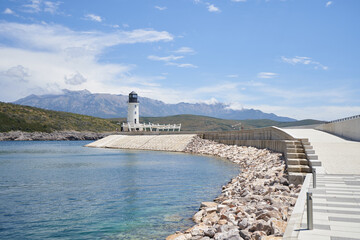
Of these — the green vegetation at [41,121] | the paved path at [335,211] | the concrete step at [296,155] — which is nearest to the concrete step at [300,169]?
the concrete step at [296,155]

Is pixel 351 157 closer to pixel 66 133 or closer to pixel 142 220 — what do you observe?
pixel 142 220

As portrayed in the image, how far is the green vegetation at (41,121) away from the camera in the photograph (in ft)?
359

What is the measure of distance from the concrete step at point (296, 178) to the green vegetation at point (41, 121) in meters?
106

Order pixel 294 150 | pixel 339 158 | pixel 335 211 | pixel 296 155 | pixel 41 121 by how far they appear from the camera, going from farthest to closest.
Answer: pixel 41 121 → pixel 294 150 → pixel 296 155 → pixel 339 158 → pixel 335 211

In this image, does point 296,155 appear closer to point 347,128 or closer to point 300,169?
point 300,169

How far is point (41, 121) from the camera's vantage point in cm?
11856

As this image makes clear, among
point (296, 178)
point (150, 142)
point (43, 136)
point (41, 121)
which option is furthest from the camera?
point (41, 121)

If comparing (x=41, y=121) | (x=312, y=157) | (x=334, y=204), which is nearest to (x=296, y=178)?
(x=312, y=157)

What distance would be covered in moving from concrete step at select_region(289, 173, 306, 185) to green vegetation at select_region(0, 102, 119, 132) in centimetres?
10581

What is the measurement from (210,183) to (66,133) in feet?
334

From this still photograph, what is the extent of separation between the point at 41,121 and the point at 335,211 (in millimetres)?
121797

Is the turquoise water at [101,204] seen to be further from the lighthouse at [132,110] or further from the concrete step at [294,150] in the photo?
the lighthouse at [132,110]

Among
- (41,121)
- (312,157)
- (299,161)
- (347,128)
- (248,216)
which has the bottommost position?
(248,216)

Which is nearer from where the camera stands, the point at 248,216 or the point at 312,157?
the point at 248,216
